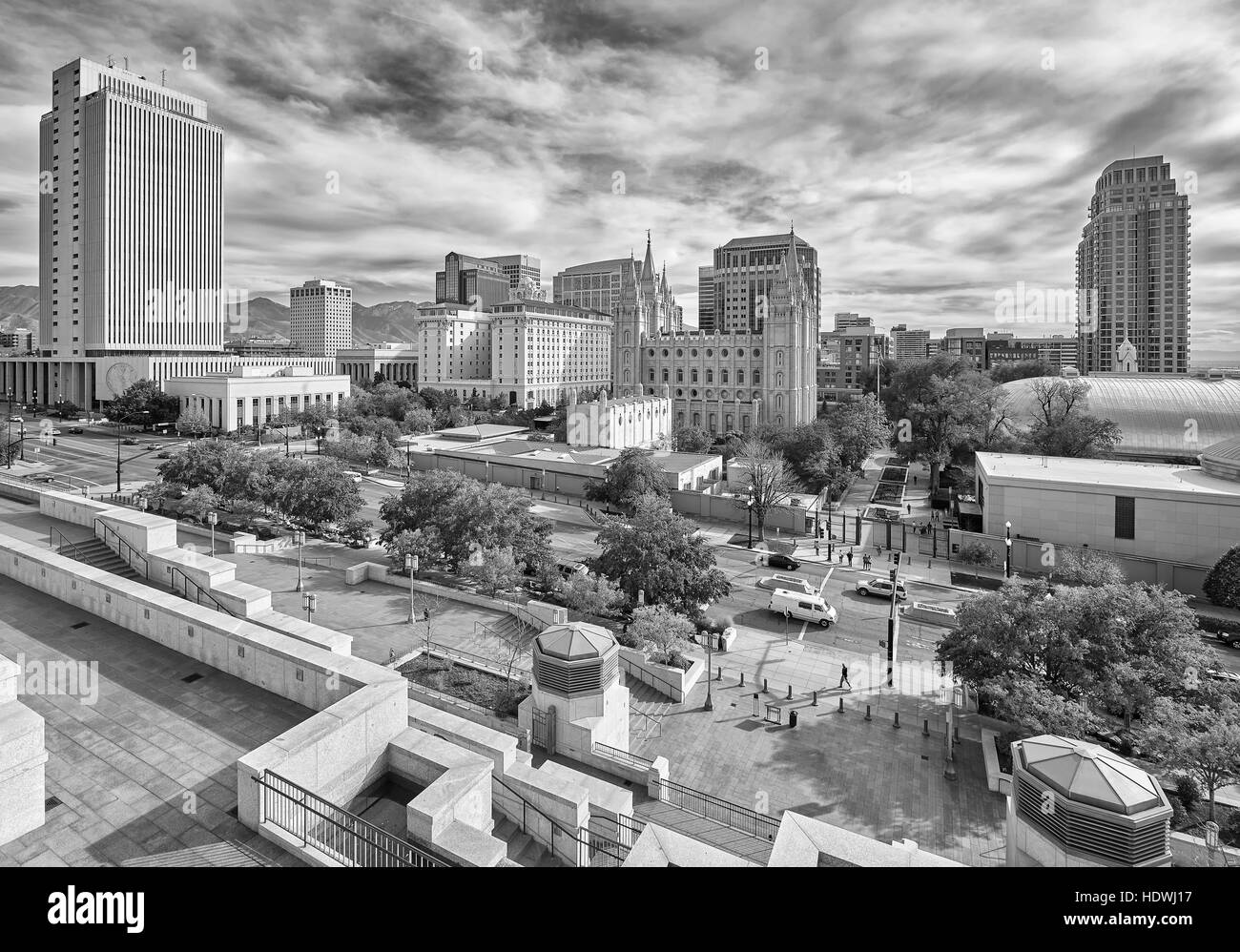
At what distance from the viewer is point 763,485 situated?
46.4m

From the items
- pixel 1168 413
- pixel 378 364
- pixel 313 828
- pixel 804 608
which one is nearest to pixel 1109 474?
pixel 804 608

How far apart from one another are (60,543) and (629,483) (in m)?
32.4

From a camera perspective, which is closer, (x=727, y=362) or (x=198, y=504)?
(x=198, y=504)

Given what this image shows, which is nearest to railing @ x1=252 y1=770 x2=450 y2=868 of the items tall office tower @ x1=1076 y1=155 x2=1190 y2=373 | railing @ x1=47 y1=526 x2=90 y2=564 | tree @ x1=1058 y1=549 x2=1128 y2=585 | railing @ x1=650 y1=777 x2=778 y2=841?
railing @ x1=650 y1=777 x2=778 y2=841

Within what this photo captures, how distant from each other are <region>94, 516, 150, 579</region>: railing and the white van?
75.6 feet

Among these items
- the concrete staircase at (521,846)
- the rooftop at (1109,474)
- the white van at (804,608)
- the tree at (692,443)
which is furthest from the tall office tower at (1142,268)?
the concrete staircase at (521,846)

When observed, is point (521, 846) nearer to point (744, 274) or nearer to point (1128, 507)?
point (1128, 507)

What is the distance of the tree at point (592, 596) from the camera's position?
75.0 ft

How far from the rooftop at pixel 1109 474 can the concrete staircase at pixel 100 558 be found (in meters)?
42.2

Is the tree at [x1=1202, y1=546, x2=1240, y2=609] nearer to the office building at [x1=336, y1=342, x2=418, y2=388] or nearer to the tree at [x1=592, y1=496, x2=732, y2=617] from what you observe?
the tree at [x1=592, y1=496, x2=732, y2=617]

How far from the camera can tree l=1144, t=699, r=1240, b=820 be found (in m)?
13.1

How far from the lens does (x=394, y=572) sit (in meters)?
26.6
